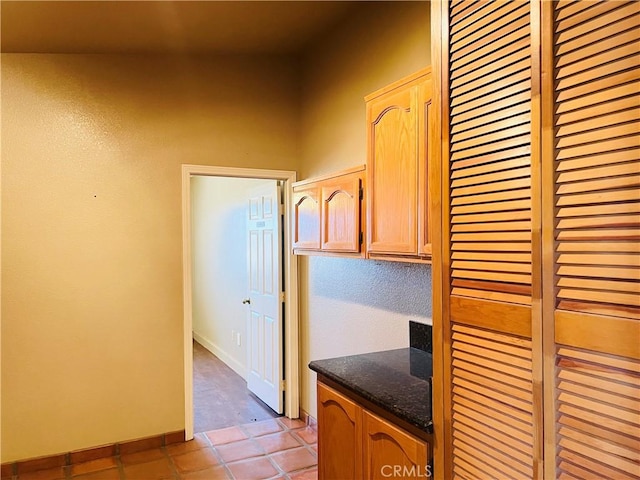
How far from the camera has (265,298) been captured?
397 cm

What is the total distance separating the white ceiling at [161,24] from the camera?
2383 millimetres

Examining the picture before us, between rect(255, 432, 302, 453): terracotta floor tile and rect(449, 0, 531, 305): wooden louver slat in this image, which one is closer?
rect(449, 0, 531, 305): wooden louver slat

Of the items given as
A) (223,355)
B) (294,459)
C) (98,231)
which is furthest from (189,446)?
(223,355)

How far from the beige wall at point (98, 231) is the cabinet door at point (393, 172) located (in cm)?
175

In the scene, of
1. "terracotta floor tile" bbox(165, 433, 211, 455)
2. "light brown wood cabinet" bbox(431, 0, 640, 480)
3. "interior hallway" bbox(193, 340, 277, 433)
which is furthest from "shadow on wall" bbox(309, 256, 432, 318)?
"terracotta floor tile" bbox(165, 433, 211, 455)

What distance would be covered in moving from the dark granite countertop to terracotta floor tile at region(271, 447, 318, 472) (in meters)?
1.19

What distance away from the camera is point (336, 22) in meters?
3.05

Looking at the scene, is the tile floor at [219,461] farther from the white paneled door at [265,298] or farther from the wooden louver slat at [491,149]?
the wooden louver slat at [491,149]

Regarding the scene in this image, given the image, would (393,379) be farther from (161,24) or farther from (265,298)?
(161,24)

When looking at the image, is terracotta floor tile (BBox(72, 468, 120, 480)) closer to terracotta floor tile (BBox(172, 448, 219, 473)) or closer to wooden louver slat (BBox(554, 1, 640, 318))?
terracotta floor tile (BBox(172, 448, 219, 473))

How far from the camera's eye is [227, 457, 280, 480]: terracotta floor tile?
9.28ft

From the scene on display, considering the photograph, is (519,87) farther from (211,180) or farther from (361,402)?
(211,180)

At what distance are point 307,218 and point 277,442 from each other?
70.3 inches

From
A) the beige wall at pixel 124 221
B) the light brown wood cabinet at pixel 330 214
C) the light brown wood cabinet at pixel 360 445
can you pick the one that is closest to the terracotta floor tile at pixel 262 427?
the beige wall at pixel 124 221
